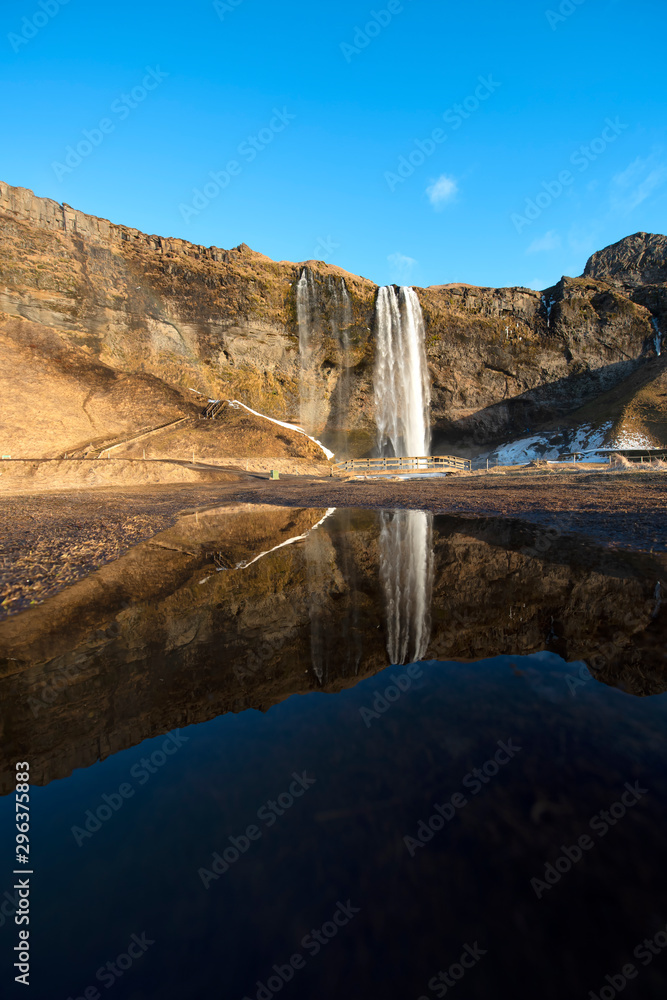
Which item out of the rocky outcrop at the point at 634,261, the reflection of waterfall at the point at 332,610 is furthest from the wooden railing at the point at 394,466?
the rocky outcrop at the point at 634,261

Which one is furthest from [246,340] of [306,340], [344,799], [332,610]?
[344,799]

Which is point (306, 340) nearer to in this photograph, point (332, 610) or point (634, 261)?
point (332, 610)

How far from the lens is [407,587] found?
18.3 ft

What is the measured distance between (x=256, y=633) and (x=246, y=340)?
4178cm

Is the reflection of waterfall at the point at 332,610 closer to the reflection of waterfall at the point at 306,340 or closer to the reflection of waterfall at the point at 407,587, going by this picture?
the reflection of waterfall at the point at 407,587

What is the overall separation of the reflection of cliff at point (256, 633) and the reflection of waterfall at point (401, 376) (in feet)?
133

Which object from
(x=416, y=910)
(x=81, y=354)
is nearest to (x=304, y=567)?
(x=416, y=910)

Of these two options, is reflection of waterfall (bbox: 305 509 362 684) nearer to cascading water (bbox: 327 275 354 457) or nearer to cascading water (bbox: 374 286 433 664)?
cascading water (bbox: 327 275 354 457)

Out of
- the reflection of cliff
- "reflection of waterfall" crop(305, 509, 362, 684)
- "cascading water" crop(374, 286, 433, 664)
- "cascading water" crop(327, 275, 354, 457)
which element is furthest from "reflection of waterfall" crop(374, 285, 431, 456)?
the reflection of cliff

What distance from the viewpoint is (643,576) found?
211 inches

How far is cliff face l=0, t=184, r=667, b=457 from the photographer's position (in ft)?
108

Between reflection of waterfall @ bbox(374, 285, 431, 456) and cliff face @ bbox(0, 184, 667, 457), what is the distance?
52.2 inches

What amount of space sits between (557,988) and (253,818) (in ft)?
4.44

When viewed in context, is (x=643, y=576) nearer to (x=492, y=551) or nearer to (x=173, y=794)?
(x=492, y=551)
